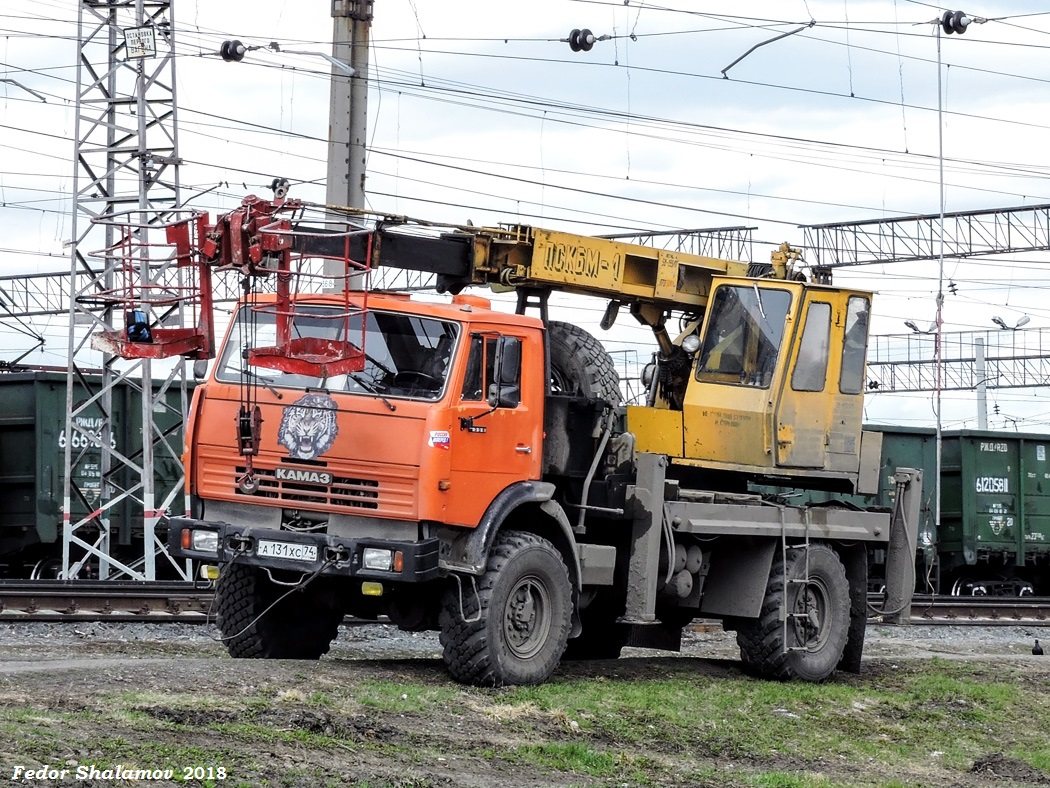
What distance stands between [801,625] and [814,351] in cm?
242

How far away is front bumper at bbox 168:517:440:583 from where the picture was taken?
10531 millimetres

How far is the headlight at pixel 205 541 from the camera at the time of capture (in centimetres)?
1112

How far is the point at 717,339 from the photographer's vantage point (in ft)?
44.0

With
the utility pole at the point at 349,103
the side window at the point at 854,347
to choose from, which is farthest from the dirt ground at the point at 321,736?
the utility pole at the point at 349,103

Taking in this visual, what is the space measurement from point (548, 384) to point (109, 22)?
1240 cm

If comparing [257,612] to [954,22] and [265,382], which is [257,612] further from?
[954,22]

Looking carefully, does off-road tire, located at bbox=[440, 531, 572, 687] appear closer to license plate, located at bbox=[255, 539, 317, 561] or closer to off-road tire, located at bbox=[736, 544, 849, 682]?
license plate, located at bbox=[255, 539, 317, 561]

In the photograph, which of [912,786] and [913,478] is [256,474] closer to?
[912,786]

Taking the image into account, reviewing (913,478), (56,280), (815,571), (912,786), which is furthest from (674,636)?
(56,280)

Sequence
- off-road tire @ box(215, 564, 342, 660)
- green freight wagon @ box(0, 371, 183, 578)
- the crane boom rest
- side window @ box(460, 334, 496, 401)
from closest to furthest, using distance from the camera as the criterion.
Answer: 1. the crane boom rest
2. side window @ box(460, 334, 496, 401)
3. off-road tire @ box(215, 564, 342, 660)
4. green freight wagon @ box(0, 371, 183, 578)

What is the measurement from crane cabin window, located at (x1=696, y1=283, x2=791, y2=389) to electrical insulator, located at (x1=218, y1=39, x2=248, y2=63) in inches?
420

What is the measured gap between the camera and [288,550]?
10.9 meters

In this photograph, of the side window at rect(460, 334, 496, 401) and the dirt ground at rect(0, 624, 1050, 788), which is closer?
the dirt ground at rect(0, 624, 1050, 788)

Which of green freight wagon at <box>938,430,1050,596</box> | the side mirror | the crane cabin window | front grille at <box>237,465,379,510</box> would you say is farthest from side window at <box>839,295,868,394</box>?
green freight wagon at <box>938,430,1050,596</box>
